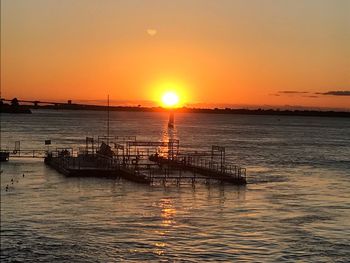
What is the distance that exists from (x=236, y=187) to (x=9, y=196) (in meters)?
20.3

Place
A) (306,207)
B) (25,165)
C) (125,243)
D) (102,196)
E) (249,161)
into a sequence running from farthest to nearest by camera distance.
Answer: (249,161)
(25,165)
(102,196)
(306,207)
(125,243)

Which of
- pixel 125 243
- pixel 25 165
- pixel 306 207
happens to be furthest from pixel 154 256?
pixel 25 165

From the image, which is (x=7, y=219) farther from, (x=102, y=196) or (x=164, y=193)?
(x=164, y=193)

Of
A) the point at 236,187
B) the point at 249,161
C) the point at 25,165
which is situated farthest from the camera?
the point at 249,161

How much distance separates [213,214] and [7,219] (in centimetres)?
1375

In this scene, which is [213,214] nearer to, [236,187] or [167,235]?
[167,235]

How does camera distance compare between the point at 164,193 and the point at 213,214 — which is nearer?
the point at 213,214

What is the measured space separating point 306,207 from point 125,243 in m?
Answer: 18.4

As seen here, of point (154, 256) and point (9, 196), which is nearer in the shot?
point (154, 256)

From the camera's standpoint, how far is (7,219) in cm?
3906

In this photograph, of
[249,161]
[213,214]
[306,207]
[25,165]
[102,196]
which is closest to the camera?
[213,214]

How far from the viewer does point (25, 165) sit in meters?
75.4

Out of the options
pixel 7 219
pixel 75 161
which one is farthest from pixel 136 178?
pixel 7 219

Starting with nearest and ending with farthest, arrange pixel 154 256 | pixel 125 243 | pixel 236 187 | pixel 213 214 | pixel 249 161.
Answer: pixel 154 256 < pixel 125 243 < pixel 213 214 < pixel 236 187 < pixel 249 161
